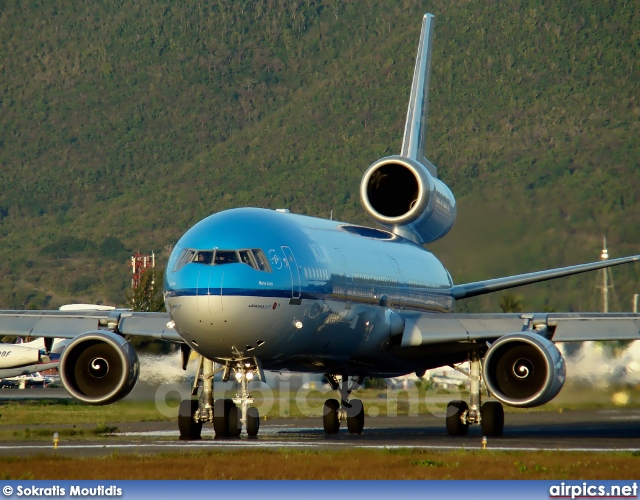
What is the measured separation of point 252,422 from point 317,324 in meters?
3.52

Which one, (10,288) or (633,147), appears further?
(10,288)

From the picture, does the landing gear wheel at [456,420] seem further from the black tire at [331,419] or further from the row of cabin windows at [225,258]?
the row of cabin windows at [225,258]

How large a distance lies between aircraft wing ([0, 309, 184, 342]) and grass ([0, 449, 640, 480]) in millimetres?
6605

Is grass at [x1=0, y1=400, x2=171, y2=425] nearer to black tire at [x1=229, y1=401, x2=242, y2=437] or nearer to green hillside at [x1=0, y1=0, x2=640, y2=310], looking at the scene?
black tire at [x1=229, y1=401, x2=242, y2=437]

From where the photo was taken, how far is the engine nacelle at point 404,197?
3309 centimetres

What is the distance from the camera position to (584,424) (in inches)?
1425

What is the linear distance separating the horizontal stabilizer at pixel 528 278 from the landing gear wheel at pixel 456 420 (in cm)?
412

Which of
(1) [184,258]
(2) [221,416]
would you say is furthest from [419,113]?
(1) [184,258]

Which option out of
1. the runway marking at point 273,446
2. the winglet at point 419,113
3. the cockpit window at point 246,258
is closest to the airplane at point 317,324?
the cockpit window at point 246,258

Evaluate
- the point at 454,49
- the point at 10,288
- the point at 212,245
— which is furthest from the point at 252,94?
the point at 212,245

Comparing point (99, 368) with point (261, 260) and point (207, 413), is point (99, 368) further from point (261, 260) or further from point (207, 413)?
point (261, 260)

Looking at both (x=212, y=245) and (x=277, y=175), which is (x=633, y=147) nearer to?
(x=212, y=245)

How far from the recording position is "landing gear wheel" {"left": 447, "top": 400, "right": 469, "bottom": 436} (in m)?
29.7

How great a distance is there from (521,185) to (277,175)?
100m
